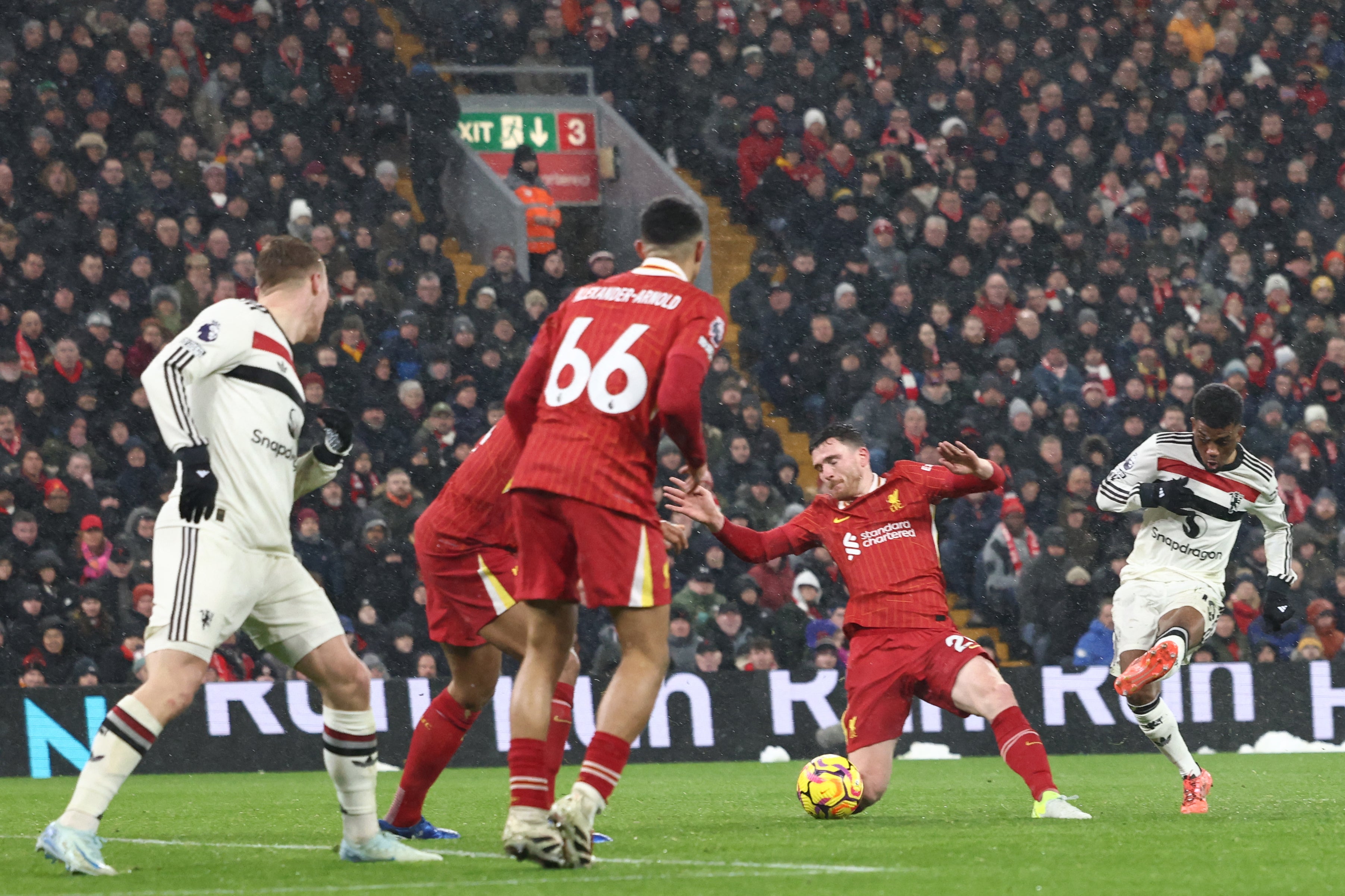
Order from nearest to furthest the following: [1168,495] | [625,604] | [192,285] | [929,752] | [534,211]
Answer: [625,604]
[1168,495]
[929,752]
[192,285]
[534,211]

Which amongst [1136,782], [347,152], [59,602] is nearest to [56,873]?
[1136,782]

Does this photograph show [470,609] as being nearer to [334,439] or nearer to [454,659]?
[454,659]

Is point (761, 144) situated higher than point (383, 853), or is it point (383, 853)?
point (761, 144)

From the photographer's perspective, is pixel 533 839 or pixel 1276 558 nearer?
pixel 533 839

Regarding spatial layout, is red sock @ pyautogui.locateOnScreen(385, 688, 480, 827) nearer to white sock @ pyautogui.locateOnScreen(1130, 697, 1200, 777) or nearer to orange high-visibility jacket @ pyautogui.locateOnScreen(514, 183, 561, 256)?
white sock @ pyautogui.locateOnScreen(1130, 697, 1200, 777)

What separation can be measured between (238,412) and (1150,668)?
459cm

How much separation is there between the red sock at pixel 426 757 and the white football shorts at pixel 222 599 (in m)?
1.20

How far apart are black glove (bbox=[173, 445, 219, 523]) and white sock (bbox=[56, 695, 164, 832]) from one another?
0.65 m

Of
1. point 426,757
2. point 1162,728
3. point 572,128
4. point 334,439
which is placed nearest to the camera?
point 334,439

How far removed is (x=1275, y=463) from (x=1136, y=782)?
6.50m

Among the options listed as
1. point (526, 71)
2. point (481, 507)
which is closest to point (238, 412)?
point (481, 507)

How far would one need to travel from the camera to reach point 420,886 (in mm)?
5211

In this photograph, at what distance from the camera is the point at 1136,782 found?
36.6 ft

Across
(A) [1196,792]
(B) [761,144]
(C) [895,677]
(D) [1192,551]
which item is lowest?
(A) [1196,792]
